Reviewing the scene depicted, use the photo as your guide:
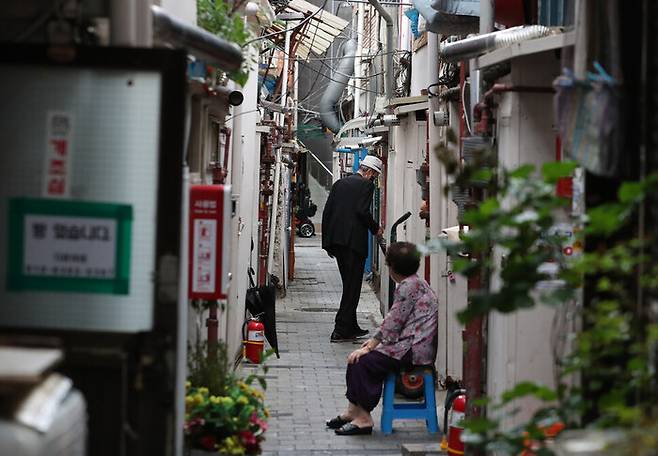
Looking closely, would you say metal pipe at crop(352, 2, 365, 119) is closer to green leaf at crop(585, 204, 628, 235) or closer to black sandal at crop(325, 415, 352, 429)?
black sandal at crop(325, 415, 352, 429)

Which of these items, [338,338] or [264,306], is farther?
[338,338]

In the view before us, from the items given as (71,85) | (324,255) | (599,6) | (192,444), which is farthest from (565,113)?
(324,255)

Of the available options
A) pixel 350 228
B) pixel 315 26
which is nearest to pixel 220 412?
pixel 350 228

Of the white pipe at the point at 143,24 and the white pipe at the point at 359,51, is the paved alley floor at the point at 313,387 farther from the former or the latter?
the white pipe at the point at 359,51

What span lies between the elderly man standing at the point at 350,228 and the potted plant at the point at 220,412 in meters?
7.94

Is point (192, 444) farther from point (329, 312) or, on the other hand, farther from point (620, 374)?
point (329, 312)

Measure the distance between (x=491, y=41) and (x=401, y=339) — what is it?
9.61ft

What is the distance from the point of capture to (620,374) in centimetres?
460

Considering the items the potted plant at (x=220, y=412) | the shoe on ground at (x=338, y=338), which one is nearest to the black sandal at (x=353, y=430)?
the potted plant at (x=220, y=412)

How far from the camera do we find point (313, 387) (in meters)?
13.0

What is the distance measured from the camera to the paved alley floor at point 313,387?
10.1m

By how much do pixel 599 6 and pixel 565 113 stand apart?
609mm

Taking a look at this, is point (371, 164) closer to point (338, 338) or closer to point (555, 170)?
point (338, 338)

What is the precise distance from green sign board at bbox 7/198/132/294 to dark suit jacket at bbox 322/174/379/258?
1068 centimetres
